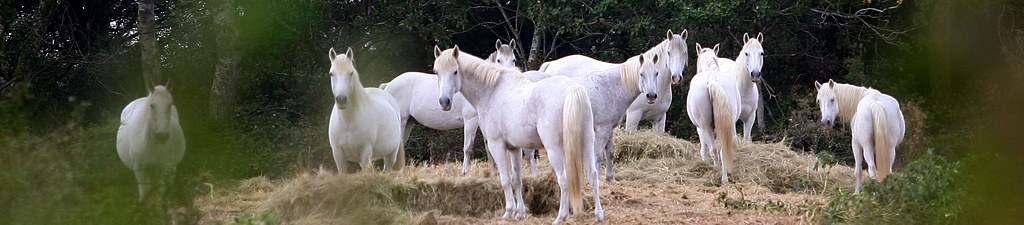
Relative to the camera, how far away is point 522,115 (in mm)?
7398

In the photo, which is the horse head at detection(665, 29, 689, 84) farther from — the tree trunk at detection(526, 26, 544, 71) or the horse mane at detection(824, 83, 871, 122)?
the tree trunk at detection(526, 26, 544, 71)

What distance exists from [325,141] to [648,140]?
5.30 metres

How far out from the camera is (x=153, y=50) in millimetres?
12758

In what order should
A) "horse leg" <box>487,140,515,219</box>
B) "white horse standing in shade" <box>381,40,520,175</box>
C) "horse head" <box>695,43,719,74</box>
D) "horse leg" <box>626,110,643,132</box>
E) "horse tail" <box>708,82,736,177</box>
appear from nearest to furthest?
"horse leg" <box>487,140,515,219</box> < "horse tail" <box>708,82,736,177</box> < "white horse standing in shade" <box>381,40,520,175</box> < "horse head" <box>695,43,719,74</box> < "horse leg" <box>626,110,643,132</box>

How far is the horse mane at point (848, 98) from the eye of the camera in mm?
10461

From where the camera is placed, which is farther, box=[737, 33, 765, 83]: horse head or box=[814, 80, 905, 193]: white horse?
box=[737, 33, 765, 83]: horse head

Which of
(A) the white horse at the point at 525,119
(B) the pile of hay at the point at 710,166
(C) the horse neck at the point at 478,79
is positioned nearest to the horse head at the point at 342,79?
(A) the white horse at the point at 525,119

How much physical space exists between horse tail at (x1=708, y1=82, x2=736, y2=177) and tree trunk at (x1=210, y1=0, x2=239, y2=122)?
5446mm

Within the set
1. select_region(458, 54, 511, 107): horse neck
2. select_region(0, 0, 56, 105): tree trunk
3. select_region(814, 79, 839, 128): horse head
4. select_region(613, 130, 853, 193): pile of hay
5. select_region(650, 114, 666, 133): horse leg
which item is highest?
select_region(0, 0, 56, 105): tree trunk

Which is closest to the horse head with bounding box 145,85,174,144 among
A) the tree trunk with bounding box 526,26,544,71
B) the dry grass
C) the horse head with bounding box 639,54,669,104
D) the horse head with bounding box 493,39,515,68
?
the dry grass

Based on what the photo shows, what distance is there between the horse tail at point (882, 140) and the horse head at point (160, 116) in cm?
532

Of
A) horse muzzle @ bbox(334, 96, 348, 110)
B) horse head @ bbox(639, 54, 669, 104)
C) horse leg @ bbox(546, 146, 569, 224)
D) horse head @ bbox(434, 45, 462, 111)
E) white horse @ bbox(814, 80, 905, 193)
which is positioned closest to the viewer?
horse leg @ bbox(546, 146, 569, 224)

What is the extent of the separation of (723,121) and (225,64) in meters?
6.19

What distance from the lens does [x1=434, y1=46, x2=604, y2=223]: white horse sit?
23.3ft
